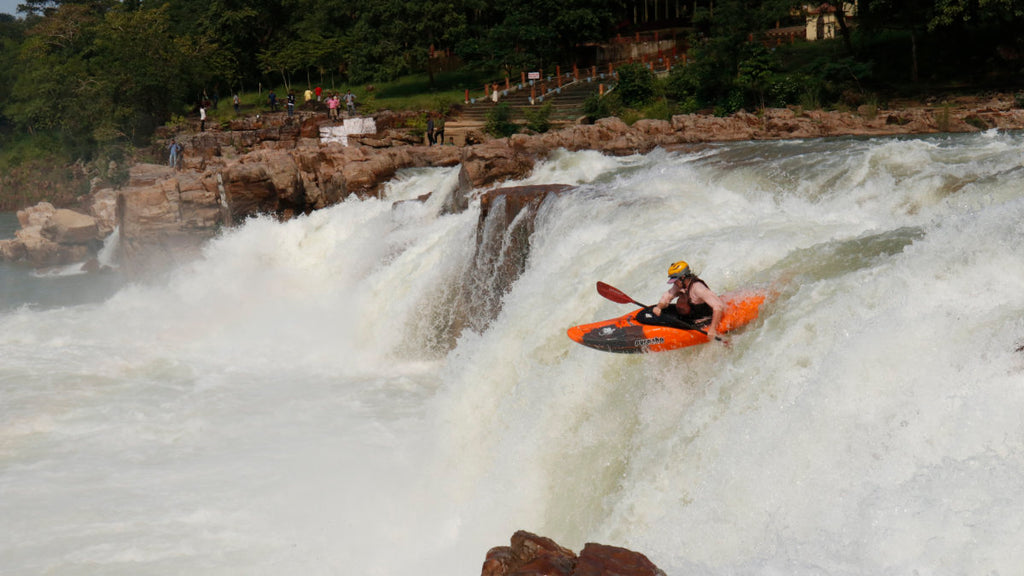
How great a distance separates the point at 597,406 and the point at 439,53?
3536 cm

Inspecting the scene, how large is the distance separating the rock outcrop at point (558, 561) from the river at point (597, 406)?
1.19ft

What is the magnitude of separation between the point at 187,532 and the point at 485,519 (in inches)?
108

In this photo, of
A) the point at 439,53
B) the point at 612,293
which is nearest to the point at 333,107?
the point at 439,53

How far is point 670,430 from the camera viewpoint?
21.7 feet

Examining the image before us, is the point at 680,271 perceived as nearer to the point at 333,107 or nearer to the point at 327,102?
the point at 333,107

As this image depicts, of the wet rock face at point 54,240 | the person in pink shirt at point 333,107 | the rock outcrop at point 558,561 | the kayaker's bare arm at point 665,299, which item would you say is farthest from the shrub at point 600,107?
the rock outcrop at point 558,561

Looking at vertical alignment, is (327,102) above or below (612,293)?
above

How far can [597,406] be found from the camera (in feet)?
24.9

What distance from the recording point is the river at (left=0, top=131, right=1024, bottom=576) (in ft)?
16.6

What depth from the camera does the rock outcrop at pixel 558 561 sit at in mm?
4516

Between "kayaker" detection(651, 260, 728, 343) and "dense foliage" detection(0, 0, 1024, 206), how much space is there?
16.7 metres

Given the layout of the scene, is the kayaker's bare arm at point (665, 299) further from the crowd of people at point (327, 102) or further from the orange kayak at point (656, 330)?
the crowd of people at point (327, 102)

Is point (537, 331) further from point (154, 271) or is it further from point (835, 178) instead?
point (154, 271)

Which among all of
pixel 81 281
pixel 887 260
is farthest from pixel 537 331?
pixel 81 281
